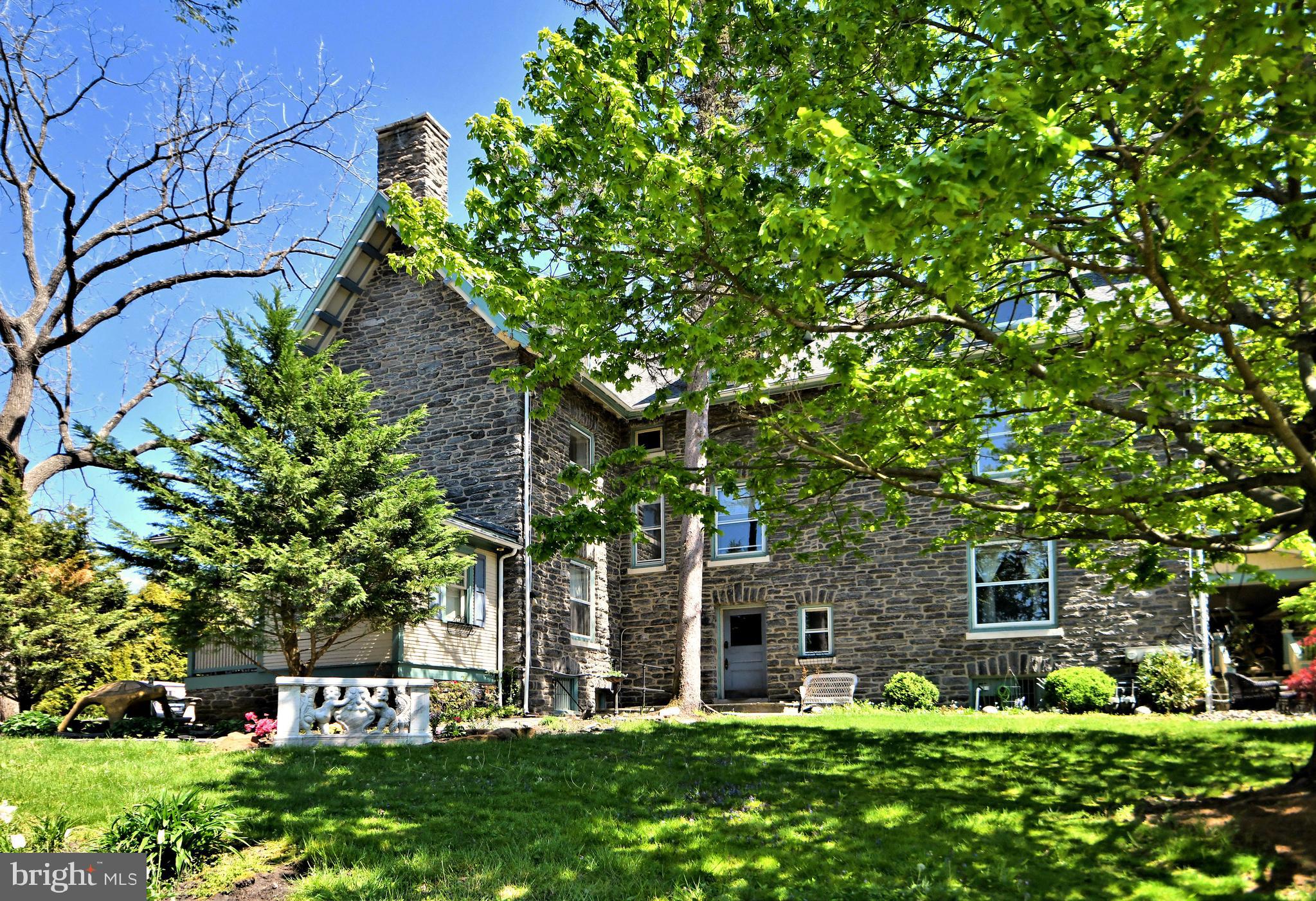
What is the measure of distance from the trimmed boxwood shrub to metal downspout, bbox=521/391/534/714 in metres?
9.18

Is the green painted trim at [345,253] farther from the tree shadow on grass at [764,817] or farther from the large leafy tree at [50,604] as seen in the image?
the tree shadow on grass at [764,817]

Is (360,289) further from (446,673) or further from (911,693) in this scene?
(911,693)

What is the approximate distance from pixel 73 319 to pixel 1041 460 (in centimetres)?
1873

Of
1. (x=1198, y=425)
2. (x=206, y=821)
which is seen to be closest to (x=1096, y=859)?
(x=1198, y=425)

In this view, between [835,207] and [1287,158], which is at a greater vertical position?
[1287,158]

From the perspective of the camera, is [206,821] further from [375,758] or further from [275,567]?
[275,567]

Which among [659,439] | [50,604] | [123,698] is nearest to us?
[50,604]

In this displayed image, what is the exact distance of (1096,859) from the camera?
18.1ft

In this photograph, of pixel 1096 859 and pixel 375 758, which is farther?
pixel 375 758

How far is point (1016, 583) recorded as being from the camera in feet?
54.8

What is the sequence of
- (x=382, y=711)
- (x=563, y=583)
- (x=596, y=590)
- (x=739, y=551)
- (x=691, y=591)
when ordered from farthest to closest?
(x=739, y=551)
(x=596, y=590)
(x=563, y=583)
(x=691, y=591)
(x=382, y=711)

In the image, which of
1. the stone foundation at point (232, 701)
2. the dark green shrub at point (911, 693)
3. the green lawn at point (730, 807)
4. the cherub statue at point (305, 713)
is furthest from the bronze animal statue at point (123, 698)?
the dark green shrub at point (911, 693)

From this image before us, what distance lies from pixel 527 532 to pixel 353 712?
6.46 metres

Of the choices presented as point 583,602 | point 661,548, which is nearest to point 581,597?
point 583,602
